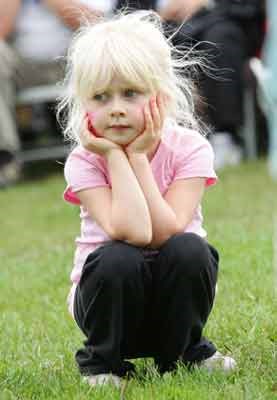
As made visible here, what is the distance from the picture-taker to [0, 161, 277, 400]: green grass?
313 cm

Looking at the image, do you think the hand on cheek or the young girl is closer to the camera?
the young girl

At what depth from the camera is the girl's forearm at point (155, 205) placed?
3.13m

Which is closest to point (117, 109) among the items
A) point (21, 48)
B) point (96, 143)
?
point (96, 143)

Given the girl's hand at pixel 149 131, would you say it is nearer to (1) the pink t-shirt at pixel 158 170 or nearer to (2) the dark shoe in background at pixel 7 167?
(1) the pink t-shirt at pixel 158 170

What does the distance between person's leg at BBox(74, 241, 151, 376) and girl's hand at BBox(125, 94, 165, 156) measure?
0.28 metres

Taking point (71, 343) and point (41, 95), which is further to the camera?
point (41, 95)

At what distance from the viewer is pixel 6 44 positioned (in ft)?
30.3

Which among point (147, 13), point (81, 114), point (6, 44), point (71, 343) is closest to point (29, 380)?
point (71, 343)

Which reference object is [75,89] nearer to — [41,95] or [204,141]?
[204,141]

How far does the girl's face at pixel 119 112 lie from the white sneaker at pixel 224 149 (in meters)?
5.92

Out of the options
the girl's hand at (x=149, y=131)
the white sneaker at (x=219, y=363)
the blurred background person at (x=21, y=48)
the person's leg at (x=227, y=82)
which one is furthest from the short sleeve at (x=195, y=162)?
the blurred background person at (x=21, y=48)

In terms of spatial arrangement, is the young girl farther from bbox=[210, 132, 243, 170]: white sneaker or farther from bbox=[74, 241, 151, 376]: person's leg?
bbox=[210, 132, 243, 170]: white sneaker

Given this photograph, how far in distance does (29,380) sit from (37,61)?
6449mm

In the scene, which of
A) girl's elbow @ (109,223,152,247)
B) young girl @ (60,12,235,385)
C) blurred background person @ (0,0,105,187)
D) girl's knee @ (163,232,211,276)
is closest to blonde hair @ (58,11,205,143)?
young girl @ (60,12,235,385)
